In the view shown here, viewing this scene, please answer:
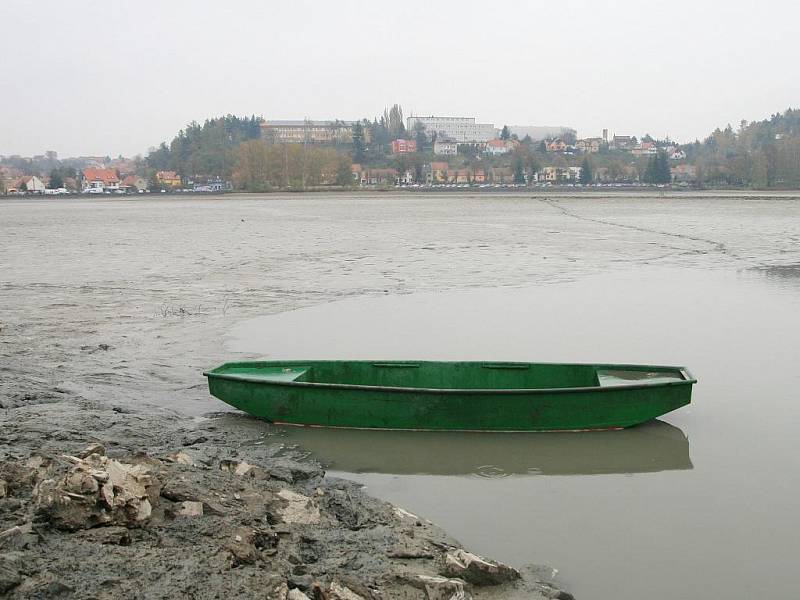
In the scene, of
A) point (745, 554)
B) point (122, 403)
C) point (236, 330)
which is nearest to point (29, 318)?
point (236, 330)

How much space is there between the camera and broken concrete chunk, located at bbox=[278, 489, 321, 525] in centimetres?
718

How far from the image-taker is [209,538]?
6.27 m

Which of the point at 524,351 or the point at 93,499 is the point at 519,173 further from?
the point at 93,499

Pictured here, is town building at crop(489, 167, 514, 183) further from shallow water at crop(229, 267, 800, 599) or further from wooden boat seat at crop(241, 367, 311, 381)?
wooden boat seat at crop(241, 367, 311, 381)

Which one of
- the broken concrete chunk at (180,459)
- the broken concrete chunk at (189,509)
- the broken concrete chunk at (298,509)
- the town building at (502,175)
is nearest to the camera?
the broken concrete chunk at (189,509)

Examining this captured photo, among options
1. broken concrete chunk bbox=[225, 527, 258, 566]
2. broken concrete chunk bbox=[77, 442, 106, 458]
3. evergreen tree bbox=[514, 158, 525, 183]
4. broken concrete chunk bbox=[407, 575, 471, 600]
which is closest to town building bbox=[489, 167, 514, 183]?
evergreen tree bbox=[514, 158, 525, 183]

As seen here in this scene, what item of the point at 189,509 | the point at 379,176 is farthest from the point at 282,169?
the point at 189,509

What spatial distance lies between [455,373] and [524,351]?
4.07 meters

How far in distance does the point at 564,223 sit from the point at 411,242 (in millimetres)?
20810

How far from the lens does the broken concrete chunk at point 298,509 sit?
7.18 metres

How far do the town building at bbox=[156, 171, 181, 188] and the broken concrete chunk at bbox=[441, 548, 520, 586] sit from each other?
191 metres

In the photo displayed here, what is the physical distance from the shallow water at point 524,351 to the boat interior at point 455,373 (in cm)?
81

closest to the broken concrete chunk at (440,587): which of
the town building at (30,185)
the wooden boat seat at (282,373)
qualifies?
the wooden boat seat at (282,373)

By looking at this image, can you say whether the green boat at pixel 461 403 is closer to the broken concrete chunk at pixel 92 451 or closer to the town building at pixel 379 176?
the broken concrete chunk at pixel 92 451
